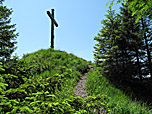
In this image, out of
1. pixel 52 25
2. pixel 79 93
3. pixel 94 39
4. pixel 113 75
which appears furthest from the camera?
pixel 52 25

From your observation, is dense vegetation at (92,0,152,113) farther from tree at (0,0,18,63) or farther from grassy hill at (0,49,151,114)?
tree at (0,0,18,63)

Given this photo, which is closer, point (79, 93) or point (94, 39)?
point (79, 93)

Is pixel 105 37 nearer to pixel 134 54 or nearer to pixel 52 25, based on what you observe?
pixel 134 54

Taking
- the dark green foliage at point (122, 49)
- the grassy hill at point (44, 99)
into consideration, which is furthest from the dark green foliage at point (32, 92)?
the dark green foliage at point (122, 49)

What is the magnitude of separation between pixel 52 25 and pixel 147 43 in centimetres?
870

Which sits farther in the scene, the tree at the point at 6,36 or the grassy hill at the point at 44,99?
the tree at the point at 6,36

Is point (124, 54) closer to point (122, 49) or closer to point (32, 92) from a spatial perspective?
point (122, 49)

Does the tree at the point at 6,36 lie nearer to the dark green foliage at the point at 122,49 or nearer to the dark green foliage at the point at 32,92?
the dark green foliage at the point at 32,92

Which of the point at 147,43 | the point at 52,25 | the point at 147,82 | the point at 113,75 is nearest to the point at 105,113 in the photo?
the point at 113,75

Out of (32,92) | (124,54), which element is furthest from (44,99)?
(124,54)

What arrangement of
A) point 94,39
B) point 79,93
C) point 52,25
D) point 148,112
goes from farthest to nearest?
point 52,25 → point 94,39 → point 79,93 → point 148,112

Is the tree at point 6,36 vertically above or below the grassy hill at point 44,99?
above

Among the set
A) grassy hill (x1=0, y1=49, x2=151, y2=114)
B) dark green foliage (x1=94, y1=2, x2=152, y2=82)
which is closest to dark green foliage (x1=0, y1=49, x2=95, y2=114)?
grassy hill (x1=0, y1=49, x2=151, y2=114)

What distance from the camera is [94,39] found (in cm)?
922
